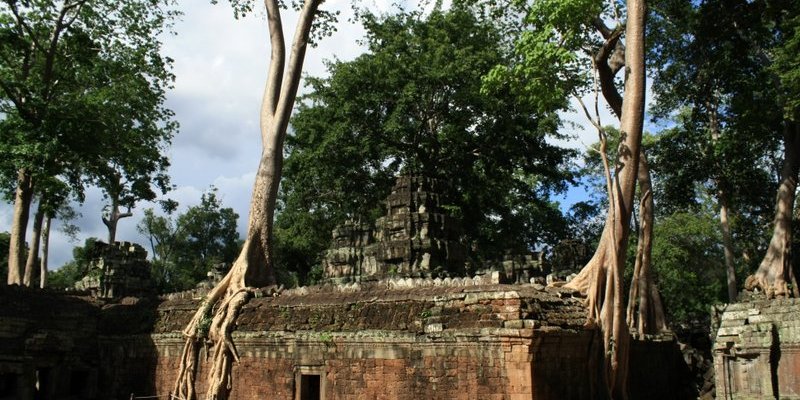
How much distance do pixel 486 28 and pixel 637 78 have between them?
12860mm

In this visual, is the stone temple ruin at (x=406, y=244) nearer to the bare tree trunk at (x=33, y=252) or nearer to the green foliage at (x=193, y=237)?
the bare tree trunk at (x=33, y=252)

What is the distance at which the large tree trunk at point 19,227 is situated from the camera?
16.2 m

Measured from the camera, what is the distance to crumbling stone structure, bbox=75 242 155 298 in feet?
58.2

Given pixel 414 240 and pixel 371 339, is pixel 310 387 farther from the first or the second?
pixel 414 240

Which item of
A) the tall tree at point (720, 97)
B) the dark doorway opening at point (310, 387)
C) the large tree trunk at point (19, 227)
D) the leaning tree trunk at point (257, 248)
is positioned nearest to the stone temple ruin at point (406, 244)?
the leaning tree trunk at point (257, 248)

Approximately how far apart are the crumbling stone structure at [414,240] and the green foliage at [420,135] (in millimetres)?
6971

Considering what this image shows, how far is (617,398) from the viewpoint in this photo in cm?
877

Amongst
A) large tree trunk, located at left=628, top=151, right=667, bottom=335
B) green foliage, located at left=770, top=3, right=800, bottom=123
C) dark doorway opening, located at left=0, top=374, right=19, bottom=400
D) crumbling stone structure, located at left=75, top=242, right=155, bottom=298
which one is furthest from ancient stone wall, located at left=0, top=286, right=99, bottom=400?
green foliage, located at left=770, top=3, right=800, bottom=123

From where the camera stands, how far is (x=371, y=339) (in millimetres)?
8344

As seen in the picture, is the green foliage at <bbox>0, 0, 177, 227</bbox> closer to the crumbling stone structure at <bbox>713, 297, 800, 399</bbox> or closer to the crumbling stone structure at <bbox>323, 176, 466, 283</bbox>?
the crumbling stone structure at <bbox>323, 176, 466, 283</bbox>

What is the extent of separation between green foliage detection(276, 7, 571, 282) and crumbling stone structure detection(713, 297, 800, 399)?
1082 cm

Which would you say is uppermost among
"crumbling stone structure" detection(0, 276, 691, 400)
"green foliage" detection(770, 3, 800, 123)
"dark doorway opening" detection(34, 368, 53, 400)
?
"green foliage" detection(770, 3, 800, 123)

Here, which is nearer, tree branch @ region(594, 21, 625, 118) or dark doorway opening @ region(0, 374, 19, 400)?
dark doorway opening @ region(0, 374, 19, 400)

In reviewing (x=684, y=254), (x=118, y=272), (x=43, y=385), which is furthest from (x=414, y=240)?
(x=684, y=254)
